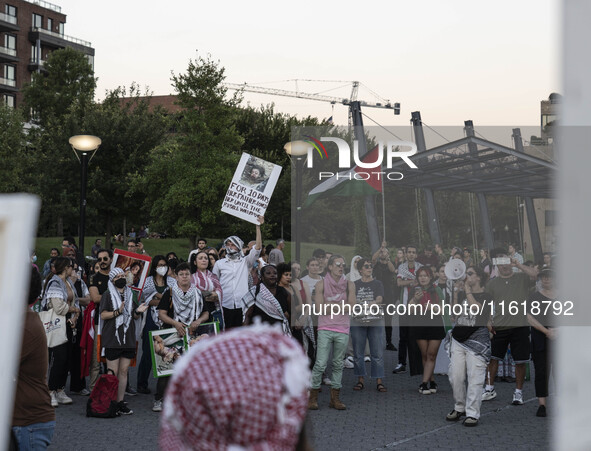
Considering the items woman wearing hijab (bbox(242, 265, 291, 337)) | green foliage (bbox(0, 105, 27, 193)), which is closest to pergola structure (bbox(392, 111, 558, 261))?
woman wearing hijab (bbox(242, 265, 291, 337))

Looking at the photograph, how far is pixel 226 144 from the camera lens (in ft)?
114

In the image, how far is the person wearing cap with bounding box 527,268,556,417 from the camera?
29.6ft

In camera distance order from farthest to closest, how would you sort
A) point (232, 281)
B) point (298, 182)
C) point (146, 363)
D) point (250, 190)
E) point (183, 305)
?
point (298, 182) < point (250, 190) < point (232, 281) < point (146, 363) < point (183, 305)

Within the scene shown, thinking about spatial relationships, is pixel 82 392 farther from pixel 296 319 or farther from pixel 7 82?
pixel 7 82

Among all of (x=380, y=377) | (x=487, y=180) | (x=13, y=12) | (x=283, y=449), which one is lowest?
(x=380, y=377)

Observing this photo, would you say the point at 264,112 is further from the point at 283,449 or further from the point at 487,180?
the point at 283,449

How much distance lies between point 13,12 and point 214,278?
72.4m

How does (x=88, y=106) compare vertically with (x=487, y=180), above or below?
above

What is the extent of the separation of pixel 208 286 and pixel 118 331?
155 centimetres

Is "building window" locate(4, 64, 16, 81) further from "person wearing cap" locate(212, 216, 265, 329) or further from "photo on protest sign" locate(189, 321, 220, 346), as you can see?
"photo on protest sign" locate(189, 321, 220, 346)

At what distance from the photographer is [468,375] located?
8.55 m

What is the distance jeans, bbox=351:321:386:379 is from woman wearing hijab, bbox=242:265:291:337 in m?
1.51

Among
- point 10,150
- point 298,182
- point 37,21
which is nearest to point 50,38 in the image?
point 37,21

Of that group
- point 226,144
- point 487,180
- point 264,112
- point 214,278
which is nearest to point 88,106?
point 226,144
